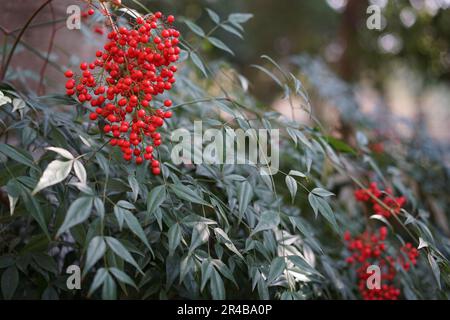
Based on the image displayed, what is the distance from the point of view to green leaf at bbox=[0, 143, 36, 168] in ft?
2.62

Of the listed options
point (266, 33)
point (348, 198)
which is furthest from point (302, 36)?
point (348, 198)

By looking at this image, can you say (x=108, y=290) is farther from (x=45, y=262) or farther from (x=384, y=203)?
(x=384, y=203)

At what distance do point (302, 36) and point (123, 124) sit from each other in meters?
4.64

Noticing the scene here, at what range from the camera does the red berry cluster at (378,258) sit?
45.1 inches

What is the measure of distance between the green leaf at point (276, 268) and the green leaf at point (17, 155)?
445mm

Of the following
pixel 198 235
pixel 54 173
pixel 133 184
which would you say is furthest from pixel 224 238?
pixel 54 173

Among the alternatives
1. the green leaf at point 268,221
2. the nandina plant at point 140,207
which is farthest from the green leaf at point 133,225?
the green leaf at point 268,221

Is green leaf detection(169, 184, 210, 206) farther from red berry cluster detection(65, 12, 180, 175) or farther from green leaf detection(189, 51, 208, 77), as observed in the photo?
green leaf detection(189, 51, 208, 77)

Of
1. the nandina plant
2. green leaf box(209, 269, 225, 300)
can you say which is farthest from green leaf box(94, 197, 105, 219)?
green leaf box(209, 269, 225, 300)

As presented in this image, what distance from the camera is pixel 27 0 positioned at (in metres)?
1.49

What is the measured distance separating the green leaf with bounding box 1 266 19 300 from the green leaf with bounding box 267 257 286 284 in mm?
450

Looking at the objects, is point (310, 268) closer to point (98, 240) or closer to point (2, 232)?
point (98, 240)

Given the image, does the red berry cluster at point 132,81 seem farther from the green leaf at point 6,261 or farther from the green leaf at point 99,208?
the green leaf at point 6,261

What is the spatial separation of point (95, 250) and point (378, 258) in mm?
832
